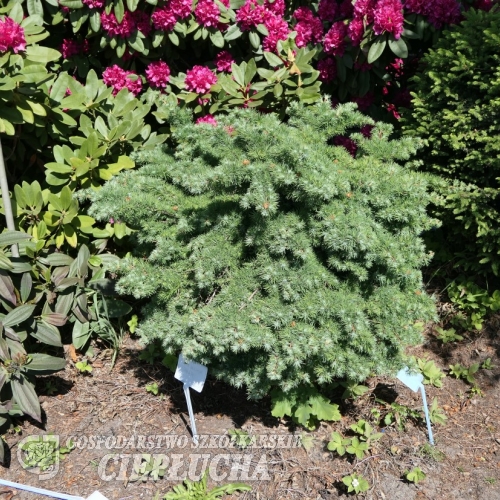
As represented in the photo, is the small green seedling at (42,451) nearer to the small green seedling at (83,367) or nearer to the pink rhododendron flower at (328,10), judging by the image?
the small green seedling at (83,367)

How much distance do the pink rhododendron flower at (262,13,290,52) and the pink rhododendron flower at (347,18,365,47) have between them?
0.32m

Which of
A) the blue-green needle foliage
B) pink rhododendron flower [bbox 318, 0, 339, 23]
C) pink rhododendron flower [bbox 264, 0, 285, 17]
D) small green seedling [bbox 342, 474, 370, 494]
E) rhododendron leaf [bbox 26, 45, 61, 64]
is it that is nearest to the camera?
the blue-green needle foliage

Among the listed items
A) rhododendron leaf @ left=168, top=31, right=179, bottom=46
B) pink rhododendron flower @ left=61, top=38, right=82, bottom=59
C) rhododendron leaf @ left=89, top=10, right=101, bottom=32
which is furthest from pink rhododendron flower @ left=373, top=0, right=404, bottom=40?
pink rhododendron flower @ left=61, top=38, right=82, bottom=59

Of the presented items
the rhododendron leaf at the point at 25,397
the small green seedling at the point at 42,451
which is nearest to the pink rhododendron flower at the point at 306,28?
the rhododendron leaf at the point at 25,397

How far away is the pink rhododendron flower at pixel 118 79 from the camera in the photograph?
302 cm

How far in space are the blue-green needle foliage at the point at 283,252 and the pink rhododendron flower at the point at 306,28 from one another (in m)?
0.83

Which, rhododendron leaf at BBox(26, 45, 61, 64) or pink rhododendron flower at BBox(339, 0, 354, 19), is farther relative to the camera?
pink rhododendron flower at BBox(339, 0, 354, 19)

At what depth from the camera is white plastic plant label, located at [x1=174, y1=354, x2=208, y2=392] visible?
7.64ft

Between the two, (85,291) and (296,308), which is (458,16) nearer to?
(296,308)

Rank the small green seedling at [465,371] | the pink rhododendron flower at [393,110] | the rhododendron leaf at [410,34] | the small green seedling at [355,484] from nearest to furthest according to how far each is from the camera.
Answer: the small green seedling at [355,484] → the small green seedling at [465,371] → the rhododendron leaf at [410,34] → the pink rhododendron flower at [393,110]

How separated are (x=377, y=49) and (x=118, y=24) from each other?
1251 millimetres

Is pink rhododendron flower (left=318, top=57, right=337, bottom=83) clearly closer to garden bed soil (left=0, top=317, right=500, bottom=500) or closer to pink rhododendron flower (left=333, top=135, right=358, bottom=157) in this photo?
pink rhododendron flower (left=333, top=135, right=358, bottom=157)

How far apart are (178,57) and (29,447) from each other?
207 centimetres

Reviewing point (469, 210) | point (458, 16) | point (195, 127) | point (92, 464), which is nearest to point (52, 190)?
point (195, 127)
